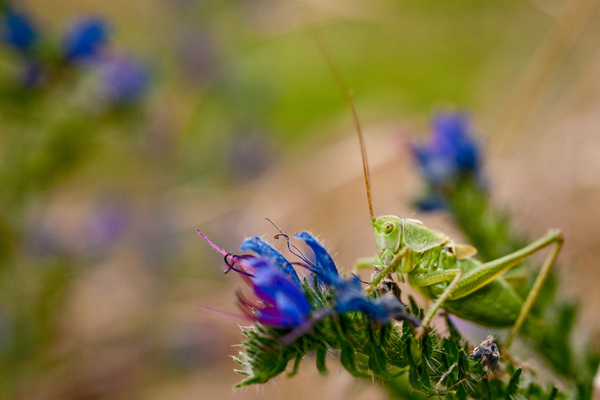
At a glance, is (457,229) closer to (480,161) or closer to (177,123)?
(480,161)

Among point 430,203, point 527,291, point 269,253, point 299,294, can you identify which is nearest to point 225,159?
point 430,203

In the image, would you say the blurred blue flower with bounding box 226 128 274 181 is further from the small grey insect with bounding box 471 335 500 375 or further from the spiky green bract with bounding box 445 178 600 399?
the small grey insect with bounding box 471 335 500 375

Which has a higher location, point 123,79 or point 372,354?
point 123,79

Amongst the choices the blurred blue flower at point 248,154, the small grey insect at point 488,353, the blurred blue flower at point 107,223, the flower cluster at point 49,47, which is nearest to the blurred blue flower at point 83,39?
the flower cluster at point 49,47

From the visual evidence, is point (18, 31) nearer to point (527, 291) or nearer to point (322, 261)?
point (322, 261)

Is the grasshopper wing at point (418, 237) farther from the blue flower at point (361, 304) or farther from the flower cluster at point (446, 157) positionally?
the flower cluster at point (446, 157)
